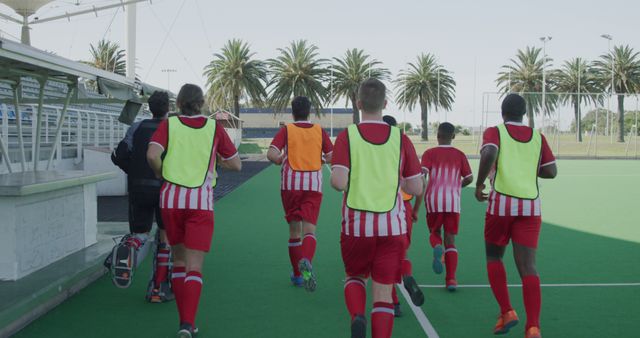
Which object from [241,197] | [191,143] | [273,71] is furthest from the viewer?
[273,71]

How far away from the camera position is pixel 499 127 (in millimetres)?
5051

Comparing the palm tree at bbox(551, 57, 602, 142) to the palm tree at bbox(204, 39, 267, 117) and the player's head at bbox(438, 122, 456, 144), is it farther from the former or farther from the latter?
the player's head at bbox(438, 122, 456, 144)

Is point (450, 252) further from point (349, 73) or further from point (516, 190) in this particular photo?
point (349, 73)

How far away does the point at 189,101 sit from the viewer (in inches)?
193

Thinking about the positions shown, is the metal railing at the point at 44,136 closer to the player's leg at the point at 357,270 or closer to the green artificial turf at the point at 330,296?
the green artificial turf at the point at 330,296

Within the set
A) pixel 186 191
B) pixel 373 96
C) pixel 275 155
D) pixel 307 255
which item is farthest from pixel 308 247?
pixel 373 96

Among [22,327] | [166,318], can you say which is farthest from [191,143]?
[22,327]

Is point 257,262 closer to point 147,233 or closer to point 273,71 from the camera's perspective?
point 147,233

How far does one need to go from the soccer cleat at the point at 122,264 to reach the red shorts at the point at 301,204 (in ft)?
5.53

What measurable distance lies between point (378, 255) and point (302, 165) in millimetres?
2566

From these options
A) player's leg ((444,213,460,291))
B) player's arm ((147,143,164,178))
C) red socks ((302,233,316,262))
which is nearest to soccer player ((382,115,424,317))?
player's leg ((444,213,460,291))

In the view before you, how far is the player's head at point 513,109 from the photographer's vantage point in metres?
5.05

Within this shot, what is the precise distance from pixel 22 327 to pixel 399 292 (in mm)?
3637

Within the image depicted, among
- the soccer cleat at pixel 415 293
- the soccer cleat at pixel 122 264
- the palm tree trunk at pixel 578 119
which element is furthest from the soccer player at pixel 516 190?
the palm tree trunk at pixel 578 119
